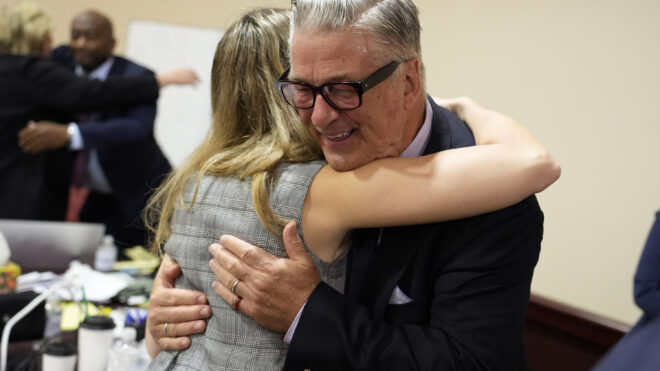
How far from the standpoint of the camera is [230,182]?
4.19ft

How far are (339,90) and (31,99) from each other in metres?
2.77

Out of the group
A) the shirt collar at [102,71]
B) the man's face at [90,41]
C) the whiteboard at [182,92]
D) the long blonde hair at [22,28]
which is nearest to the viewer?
the long blonde hair at [22,28]

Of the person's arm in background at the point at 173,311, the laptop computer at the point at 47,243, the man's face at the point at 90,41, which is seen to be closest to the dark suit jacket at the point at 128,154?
the man's face at the point at 90,41

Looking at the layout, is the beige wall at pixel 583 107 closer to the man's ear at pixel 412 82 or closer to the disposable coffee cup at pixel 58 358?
the man's ear at pixel 412 82

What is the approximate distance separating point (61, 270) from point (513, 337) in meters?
2.06

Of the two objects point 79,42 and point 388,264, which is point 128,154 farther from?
point 388,264

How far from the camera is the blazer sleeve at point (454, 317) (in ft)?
3.75

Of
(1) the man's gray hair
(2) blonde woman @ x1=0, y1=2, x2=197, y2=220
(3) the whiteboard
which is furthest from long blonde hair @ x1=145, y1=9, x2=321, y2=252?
(3) the whiteboard

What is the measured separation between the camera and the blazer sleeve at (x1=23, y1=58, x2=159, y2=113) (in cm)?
338

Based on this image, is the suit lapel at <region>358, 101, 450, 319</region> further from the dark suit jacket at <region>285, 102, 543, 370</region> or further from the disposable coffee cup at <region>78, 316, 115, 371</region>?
the disposable coffee cup at <region>78, 316, 115, 371</region>

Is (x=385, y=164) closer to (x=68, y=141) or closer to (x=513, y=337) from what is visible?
(x=513, y=337)

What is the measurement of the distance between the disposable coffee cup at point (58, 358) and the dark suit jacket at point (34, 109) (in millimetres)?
1875

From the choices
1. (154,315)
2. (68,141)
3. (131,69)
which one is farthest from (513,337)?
(131,69)

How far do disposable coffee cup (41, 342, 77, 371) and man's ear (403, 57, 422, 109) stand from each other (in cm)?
116
